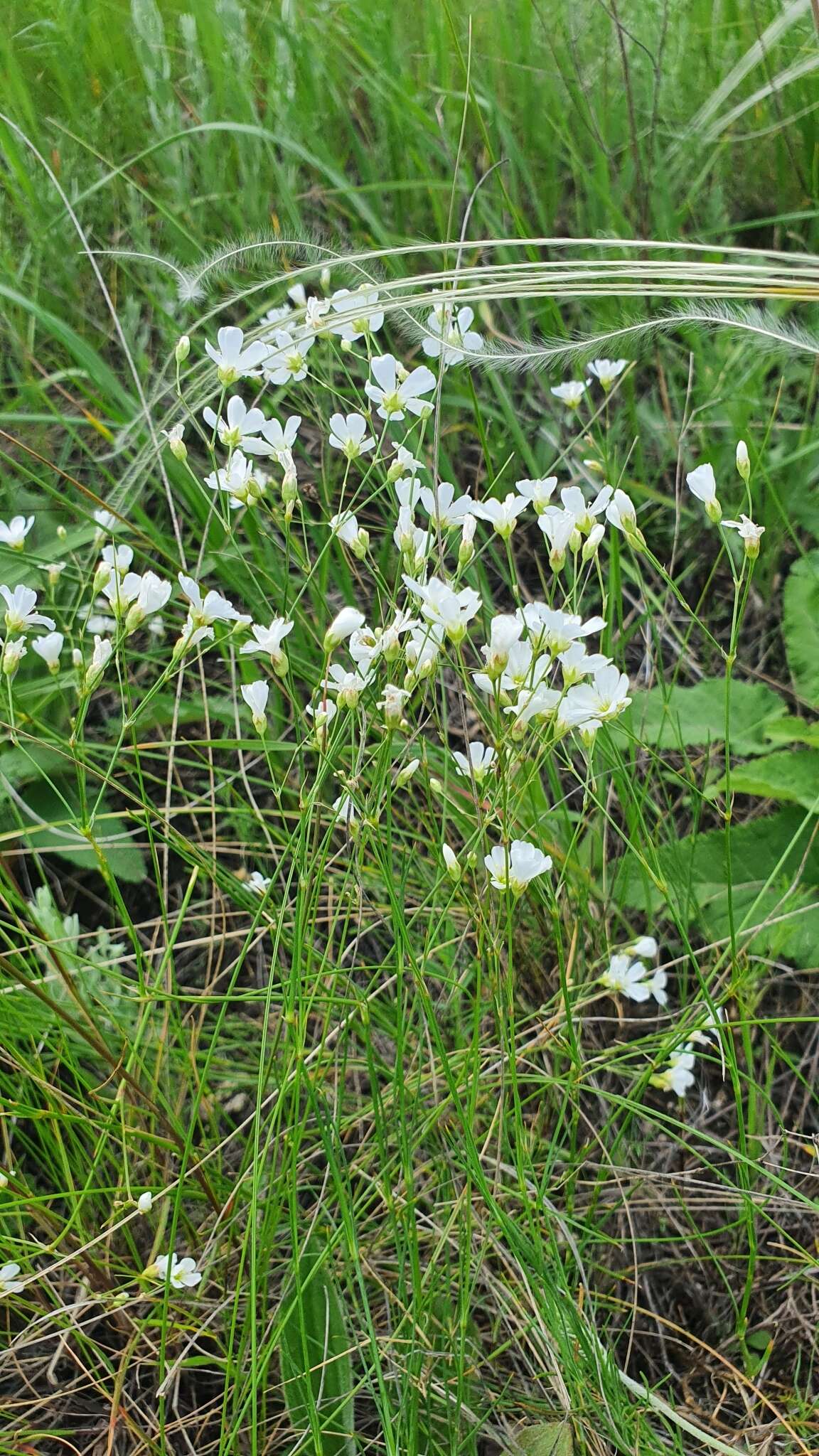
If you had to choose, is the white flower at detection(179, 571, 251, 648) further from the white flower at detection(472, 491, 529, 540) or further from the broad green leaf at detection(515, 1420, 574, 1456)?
the broad green leaf at detection(515, 1420, 574, 1456)

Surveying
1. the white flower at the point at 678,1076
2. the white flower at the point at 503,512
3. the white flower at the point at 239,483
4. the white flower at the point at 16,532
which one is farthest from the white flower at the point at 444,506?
the white flower at the point at 678,1076

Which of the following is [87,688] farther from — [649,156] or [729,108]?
[729,108]

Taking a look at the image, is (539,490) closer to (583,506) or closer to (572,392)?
(583,506)

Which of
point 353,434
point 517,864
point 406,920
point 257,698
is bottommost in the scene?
point 406,920

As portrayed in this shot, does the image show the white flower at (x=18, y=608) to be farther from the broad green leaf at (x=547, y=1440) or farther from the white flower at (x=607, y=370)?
the broad green leaf at (x=547, y=1440)

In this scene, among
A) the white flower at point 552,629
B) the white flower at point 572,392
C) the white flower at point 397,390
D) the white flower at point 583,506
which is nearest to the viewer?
the white flower at point 552,629

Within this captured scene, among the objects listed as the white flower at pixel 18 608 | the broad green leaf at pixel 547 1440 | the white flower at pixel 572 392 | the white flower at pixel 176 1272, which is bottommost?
the broad green leaf at pixel 547 1440

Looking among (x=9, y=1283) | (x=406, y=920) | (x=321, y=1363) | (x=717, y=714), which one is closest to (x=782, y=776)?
(x=717, y=714)
